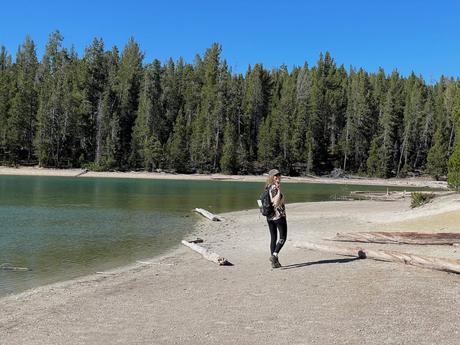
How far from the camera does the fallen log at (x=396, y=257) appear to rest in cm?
1052

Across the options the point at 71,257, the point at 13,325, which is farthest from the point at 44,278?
the point at 13,325

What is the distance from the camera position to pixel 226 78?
343 feet

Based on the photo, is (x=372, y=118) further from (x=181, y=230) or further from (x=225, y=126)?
(x=181, y=230)

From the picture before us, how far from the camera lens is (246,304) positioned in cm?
845

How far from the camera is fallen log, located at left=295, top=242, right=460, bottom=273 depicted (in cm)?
1052

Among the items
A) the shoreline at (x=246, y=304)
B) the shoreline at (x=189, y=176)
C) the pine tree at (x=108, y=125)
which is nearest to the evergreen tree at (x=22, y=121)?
the shoreline at (x=189, y=176)

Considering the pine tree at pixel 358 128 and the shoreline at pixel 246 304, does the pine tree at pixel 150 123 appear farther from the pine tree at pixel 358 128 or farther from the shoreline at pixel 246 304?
the shoreline at pixel 246 304

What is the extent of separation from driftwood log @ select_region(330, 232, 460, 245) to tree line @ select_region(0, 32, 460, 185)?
76287 millimetres

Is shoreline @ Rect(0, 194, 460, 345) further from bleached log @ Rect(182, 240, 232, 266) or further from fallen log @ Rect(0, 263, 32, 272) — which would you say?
fallen log @ Rect(0, 263, 32, 272)

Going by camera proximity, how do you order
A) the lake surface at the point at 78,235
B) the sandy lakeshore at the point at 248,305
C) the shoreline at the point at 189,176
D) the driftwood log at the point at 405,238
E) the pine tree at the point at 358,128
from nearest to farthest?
the sandy lakeshore at the point at 248,305
the lake surface at the point at 78,235
the driftwood log at the point at 405,238
the shoreline at the point at 189,176
the pine tree at the point at 358,128

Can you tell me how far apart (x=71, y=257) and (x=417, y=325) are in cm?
1138

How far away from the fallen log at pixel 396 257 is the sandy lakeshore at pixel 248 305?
0.18m

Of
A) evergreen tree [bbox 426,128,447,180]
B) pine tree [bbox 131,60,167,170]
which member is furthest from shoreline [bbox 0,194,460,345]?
evergreen tree [bbox 426,128,447,180]

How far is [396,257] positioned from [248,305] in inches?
205
